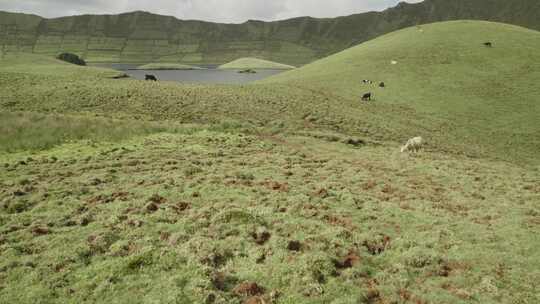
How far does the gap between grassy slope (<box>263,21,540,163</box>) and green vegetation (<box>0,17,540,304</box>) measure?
0.89 meters

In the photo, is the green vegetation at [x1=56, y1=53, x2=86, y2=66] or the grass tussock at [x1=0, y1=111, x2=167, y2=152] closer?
the grass tussock at [x1=0, y1=111, x2=167, y2=152]

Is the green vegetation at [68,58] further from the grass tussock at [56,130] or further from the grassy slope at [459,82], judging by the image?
the grass tussock at [56,130]

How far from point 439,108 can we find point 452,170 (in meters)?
28.6

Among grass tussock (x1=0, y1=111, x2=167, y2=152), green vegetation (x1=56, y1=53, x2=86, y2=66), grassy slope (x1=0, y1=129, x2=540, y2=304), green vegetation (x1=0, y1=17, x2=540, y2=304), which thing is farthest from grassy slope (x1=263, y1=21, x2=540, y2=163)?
green vegetation (x1=56, y1=53, x2=86, y2=66)

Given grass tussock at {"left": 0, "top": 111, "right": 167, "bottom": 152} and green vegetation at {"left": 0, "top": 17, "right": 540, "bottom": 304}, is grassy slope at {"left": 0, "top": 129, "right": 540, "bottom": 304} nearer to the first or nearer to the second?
green vegetation at {"left": 0, "top": 17, "right": 540, "bottom": 304}

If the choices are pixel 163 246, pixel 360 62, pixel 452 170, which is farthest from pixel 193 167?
pixel 360 62

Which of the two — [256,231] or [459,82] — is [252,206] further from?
[459,82]

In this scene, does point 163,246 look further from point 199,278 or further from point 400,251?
point 400,251

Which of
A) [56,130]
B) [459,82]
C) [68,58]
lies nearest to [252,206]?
[56,130]

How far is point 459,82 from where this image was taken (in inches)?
2325

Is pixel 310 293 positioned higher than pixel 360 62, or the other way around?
pixel 360 62

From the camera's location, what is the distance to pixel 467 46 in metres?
75.1

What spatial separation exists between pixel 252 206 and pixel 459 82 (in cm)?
5459

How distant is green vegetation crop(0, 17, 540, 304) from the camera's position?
10711 mm
